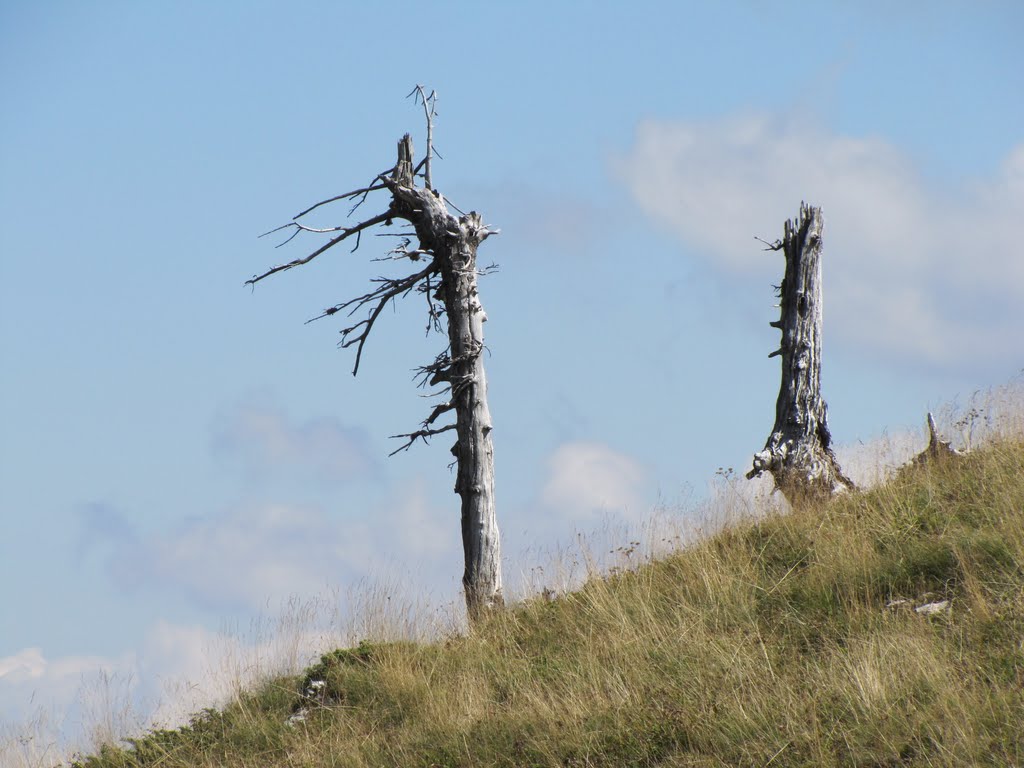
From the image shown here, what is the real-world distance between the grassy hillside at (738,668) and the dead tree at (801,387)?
1.14 metres

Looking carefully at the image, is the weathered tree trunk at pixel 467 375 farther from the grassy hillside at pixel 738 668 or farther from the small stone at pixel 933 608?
the small stone at pixel 933 608

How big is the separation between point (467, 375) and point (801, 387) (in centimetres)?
427

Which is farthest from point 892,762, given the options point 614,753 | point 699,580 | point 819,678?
point 699,580

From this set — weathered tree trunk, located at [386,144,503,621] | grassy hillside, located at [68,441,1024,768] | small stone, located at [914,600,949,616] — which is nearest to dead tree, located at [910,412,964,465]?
grassy hillside, located at [68,441,1024,768]

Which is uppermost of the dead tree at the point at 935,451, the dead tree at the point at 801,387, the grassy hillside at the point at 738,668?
the dead tree at the point at 801,387

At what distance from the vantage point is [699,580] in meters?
9.73

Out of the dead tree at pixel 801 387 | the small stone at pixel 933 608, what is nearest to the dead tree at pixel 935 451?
the dead tree at pixel 801 387

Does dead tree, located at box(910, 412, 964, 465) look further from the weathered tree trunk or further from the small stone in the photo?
the weathered tree trunk

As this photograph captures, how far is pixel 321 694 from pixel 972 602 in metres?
6.08

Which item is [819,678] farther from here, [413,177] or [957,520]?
[413,177]

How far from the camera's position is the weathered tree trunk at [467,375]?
38.9 feet

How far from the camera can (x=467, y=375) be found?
12086 millimetres

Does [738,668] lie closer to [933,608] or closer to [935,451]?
[933,608]

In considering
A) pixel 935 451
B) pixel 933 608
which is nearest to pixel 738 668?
pixel 933 608
